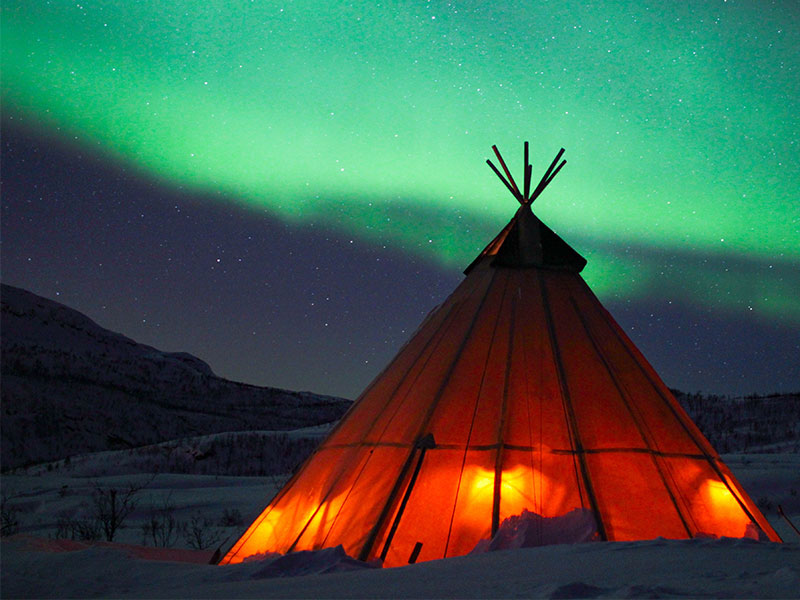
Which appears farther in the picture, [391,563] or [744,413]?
[744,413]

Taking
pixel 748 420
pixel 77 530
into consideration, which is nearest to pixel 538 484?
pixel 77 530

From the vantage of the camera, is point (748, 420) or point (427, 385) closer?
point (427, 385)

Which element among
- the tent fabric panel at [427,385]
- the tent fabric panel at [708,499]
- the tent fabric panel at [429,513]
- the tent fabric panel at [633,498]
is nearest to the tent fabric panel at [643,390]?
the tent fabric panel at [708,499]

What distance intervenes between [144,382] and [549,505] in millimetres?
39901

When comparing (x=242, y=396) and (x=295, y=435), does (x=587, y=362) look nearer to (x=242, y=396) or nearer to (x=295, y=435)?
(x=295, y=435)

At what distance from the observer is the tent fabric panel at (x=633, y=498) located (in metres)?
4.73

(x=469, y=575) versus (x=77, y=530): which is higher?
(x=469, y=575)

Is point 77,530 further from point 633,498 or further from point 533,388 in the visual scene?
point 633,498

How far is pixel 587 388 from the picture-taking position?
5.55 meters

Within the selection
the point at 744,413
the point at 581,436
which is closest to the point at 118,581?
the point at 581,436

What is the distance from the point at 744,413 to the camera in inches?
976

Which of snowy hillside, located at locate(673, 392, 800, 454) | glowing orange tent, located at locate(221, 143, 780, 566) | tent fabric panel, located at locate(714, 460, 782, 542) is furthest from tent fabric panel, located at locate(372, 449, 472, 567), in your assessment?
snowy hillside, located at locate(673, 392, 800, 454)

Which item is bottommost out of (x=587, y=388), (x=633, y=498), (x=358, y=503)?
(x=358, y=503)

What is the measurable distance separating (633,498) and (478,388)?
138 cm
